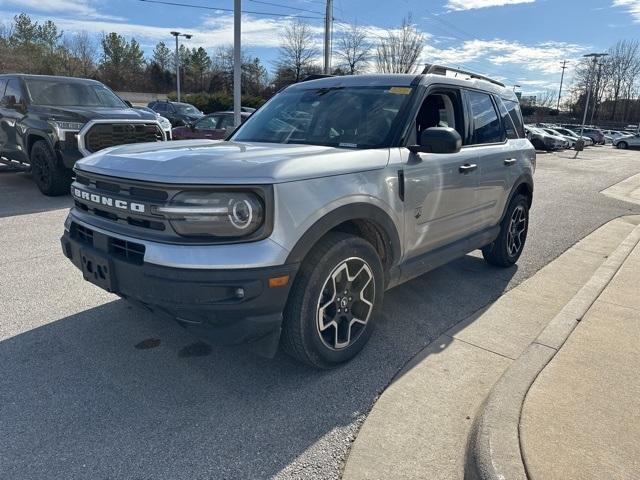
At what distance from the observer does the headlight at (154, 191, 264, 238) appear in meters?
2.40

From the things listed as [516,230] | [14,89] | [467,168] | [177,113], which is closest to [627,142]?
[177,113]

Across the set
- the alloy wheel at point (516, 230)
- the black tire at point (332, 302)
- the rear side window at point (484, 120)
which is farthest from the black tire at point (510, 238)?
the black tire at point (332, 302)

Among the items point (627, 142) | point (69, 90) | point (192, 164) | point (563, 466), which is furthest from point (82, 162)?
point (627, 142)

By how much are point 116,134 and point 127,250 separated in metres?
6.04

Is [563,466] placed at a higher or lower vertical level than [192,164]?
lower

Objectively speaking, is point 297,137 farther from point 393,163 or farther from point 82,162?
point 82,162

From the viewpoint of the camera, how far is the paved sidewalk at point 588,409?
2.23 m

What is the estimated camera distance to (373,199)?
299 centimetres

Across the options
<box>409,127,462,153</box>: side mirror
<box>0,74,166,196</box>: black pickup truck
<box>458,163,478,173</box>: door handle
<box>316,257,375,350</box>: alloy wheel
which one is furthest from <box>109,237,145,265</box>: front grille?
<box>0,74,166,196</box>: black pickup truck

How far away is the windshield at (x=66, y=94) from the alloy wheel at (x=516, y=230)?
7.56 metres

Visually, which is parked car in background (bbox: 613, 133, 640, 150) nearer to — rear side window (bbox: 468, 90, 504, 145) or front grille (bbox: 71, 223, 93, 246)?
rear side window (bbox: 468, 90, 504, 145)

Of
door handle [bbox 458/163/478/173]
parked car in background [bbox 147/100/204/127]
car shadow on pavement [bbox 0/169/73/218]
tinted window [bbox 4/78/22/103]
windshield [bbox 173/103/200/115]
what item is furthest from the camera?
windshield [bbox 173/103/200/115]

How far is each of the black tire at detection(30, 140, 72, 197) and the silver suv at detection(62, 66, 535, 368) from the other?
506cm

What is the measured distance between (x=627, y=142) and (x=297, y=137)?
49324mm
